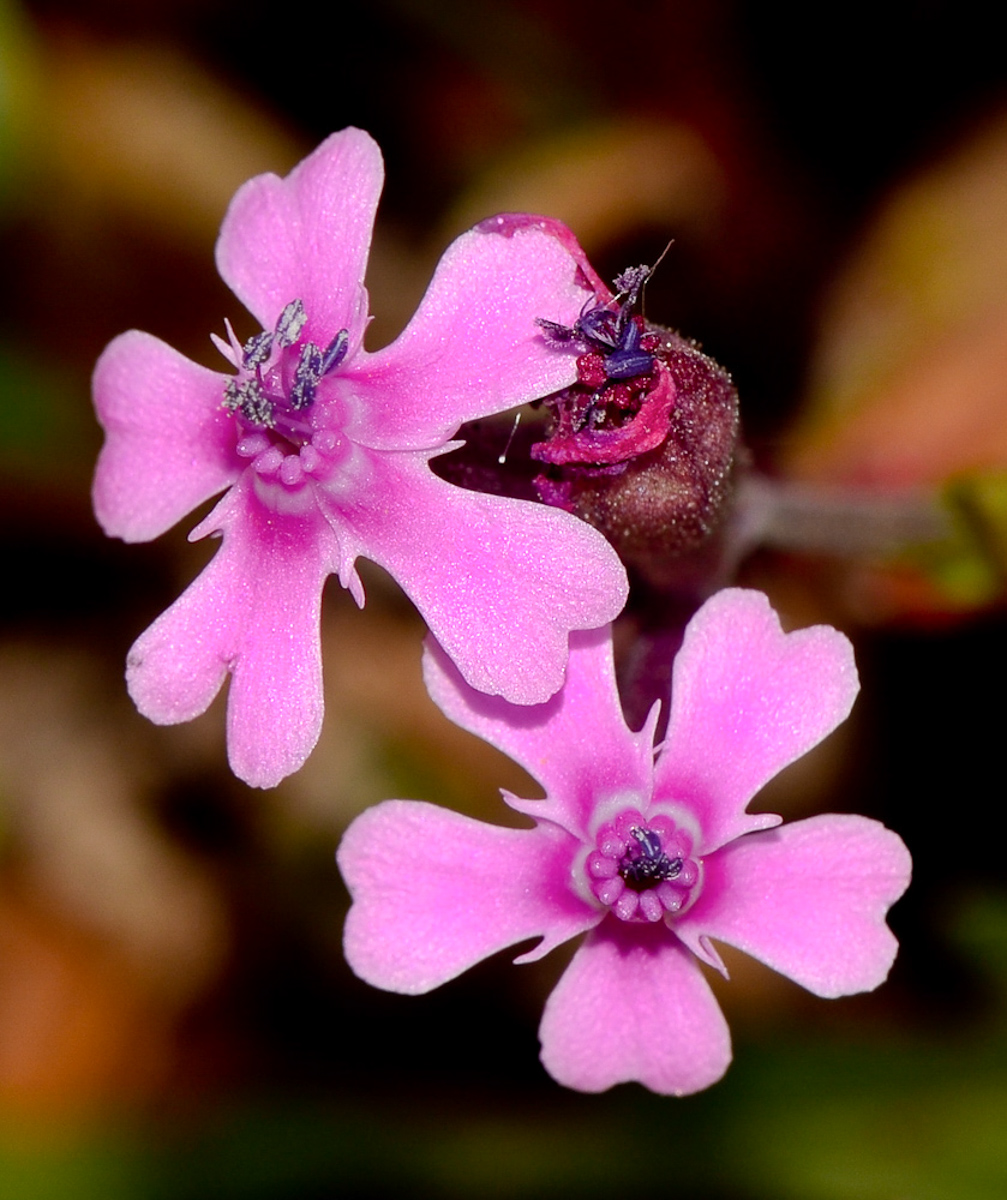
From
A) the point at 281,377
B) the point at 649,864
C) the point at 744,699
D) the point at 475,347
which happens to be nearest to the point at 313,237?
the point at 281,377

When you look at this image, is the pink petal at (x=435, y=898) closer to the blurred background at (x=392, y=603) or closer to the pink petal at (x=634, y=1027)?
the pink petal at (x=634, y=1027)

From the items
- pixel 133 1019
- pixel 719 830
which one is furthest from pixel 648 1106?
pixel 719 830

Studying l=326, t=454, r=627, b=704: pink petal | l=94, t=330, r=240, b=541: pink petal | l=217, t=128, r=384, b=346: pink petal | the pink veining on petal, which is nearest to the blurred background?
l=94, t=330, r=240, b=541: pink petal

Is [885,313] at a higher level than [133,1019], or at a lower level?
higher

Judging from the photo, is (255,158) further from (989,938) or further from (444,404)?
(989,938)

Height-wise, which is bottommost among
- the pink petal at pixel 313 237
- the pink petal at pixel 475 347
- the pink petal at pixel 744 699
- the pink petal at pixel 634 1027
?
the pink petal at pixel 634 1027

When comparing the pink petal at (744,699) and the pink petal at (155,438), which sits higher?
the pink petal at (155,438)

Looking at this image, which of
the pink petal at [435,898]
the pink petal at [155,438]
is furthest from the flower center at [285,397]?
the pink petal at [435,898]

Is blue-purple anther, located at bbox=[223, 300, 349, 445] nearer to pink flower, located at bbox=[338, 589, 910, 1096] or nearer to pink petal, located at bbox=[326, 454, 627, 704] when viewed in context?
pink petal, located at bbox=[326, 454, 627, 704]
